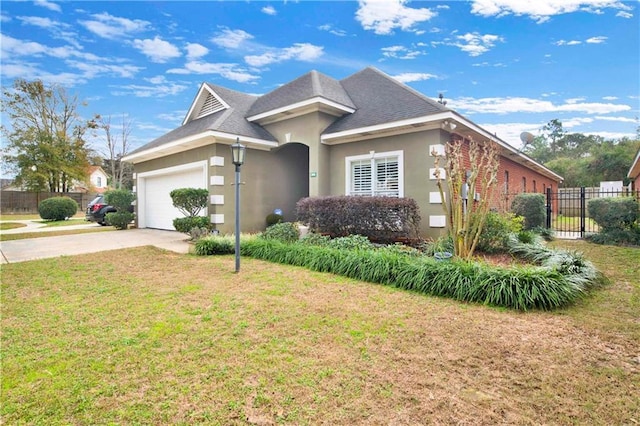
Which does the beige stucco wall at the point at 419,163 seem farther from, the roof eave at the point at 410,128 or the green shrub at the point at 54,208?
the green shrub at the point at 54,208

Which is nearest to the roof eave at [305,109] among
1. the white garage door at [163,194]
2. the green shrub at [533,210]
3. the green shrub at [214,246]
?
the white garage door at [163,194]

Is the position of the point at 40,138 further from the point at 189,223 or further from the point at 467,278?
the point at 467,278

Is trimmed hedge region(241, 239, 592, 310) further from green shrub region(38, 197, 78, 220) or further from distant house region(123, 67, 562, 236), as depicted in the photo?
green shrub region(38, 197, 78, 220)

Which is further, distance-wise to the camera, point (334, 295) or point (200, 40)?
point (200, 40)

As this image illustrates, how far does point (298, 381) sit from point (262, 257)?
552cm

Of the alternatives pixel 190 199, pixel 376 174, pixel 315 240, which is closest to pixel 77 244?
pixel 190 199

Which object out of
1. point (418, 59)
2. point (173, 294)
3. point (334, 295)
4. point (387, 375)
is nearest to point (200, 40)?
point (418, 59)

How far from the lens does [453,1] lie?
10266 mm

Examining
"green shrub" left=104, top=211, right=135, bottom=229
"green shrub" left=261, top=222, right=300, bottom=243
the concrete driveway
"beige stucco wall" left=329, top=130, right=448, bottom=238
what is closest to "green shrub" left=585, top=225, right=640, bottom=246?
"beige stucco wall" left=329, top=130, right=448, bottom=238

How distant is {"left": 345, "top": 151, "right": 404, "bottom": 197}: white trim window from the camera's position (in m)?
9.91

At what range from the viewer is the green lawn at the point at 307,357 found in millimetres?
2428

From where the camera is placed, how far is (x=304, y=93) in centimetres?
1140

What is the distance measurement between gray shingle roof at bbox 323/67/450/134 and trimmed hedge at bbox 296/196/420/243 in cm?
256

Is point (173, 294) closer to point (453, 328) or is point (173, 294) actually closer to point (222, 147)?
point (453, 328)
